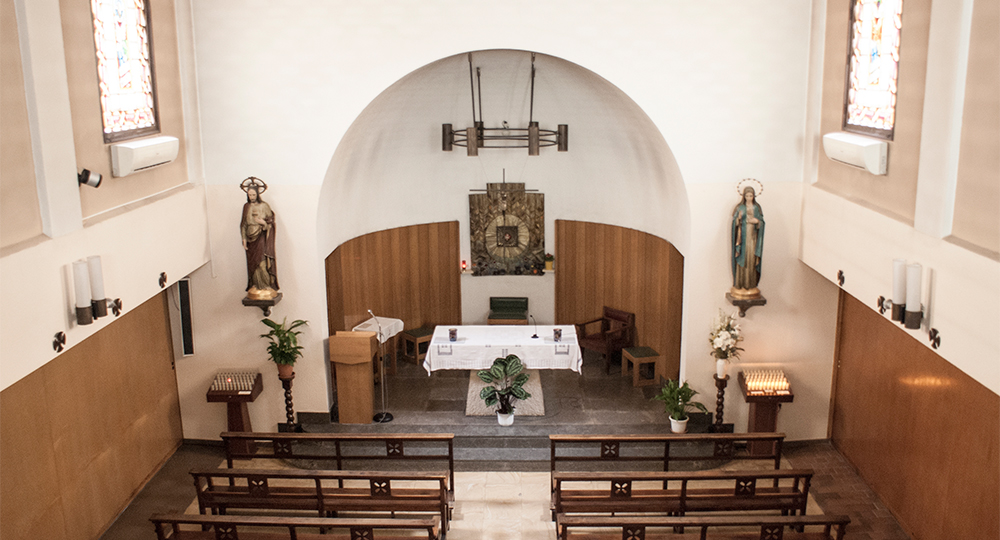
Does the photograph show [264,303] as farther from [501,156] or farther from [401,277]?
[501,156]

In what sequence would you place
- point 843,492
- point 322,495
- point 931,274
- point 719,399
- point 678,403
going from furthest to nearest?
point 678,403, point 719,399, point 843,492, point 322,495, point 931,274

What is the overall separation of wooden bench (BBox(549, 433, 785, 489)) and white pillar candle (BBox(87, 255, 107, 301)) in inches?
181

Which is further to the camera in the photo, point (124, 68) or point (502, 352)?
point (502, 352)

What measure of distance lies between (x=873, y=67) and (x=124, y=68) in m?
7.29

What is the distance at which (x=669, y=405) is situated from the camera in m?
9.66

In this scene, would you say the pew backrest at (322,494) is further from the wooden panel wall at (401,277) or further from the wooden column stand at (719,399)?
the wooden column stand at (719,399)

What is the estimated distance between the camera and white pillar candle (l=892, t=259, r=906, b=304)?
630 centimetres

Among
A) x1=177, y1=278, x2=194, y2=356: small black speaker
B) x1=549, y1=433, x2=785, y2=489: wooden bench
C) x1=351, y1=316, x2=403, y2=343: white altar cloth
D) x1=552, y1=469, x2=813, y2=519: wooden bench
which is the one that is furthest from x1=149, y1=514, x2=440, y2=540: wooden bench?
x1=351, y1=316, x2=403, y2=343: white altar cloth

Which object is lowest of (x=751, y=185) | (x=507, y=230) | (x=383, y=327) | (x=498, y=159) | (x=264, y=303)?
(x=383, y=327)

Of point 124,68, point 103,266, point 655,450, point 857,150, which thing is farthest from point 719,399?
point 124,68

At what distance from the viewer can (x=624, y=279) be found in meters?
12.2

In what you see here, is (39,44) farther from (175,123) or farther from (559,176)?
(559,176)

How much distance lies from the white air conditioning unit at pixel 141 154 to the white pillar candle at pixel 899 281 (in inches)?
272

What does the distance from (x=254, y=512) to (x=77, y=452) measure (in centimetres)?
192
